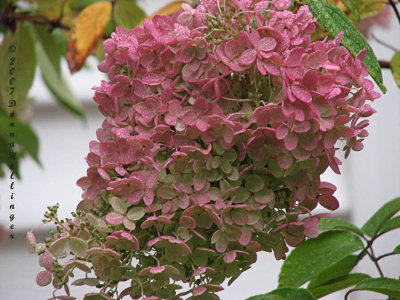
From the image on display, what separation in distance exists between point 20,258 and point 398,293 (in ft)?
2.41

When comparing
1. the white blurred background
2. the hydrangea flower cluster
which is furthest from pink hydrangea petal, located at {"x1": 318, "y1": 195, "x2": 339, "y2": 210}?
the white blurred background

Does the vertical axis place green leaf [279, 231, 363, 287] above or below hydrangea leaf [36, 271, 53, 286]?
below

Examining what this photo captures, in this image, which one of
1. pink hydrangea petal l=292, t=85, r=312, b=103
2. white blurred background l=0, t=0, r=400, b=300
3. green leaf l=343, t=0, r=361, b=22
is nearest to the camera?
pink hydrangea petal l=292, t=85, r=312, b=103

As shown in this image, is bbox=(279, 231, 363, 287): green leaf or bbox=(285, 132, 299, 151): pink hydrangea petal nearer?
bbox=(285, 132, 299, 151): pink hydrangea petal

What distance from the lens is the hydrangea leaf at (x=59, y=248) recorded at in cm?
24

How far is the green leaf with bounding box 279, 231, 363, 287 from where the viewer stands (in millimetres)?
367

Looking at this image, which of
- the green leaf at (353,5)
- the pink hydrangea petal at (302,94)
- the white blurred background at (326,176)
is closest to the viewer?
the pink hydrangea petal at (302,94)

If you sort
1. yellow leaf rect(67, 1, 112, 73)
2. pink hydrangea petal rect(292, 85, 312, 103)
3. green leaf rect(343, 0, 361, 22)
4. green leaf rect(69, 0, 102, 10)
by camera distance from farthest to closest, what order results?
1. green leaf rect(69, 0, 102, 10)
2. yellow leaf rect(67, 1, 112, 73)
3. green leaf rect(343, 0, 361, 22)
4. pink hydrangea petal rect(292, 85, 312, 103)

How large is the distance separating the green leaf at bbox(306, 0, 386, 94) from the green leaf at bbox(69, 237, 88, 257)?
162 millimetres

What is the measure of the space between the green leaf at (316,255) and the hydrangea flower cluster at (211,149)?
0.38 ft

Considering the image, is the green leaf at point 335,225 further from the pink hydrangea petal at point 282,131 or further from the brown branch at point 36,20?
the brown branch at point 36,20

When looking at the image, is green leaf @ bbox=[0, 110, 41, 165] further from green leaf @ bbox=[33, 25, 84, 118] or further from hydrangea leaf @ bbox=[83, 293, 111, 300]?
hydrangea leaf @ bbox=[83, 293, 111, 300]

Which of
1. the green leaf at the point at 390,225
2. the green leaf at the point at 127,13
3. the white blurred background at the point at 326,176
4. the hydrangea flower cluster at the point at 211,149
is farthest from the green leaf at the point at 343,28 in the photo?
the white blurred background at the point at 326,176

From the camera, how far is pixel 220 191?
238mm
